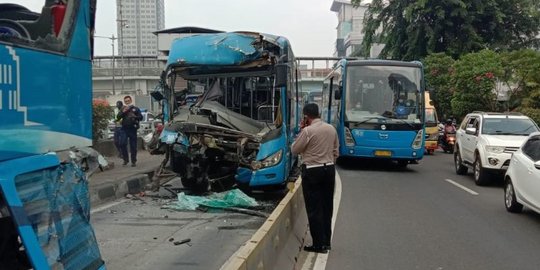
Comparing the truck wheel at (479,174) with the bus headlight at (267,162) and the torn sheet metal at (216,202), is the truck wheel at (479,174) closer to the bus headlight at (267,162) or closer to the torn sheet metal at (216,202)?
the bus headlight at (267,162)

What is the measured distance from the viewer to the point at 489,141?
525 inches

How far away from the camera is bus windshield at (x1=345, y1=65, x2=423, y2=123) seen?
16.4 meters

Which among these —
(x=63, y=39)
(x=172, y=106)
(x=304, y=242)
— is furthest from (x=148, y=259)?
(x=172, y=106)

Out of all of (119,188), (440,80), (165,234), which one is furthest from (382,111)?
(440,80)

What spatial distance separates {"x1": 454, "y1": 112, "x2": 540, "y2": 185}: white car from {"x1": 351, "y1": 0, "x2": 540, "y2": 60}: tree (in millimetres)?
20900

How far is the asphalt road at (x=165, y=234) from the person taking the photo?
21.2 ft

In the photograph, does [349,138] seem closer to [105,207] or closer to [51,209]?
[105,207]

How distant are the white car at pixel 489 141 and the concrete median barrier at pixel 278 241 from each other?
6.36 metres

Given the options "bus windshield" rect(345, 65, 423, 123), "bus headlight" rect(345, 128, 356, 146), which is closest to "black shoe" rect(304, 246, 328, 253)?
"bus headlight" rect(345, 128, 356, 146)

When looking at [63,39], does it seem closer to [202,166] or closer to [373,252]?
[373,252]

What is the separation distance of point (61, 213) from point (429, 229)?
6.20 m

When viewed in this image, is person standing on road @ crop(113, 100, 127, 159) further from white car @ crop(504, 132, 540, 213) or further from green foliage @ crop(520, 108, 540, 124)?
green foliage @ crop(520, 108, 540, 124)

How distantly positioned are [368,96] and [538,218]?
779 centimetres

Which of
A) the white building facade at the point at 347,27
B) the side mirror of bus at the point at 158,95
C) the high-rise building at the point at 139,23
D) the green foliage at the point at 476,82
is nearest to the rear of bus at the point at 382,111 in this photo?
the side mirror of bus at the point at 158,95
